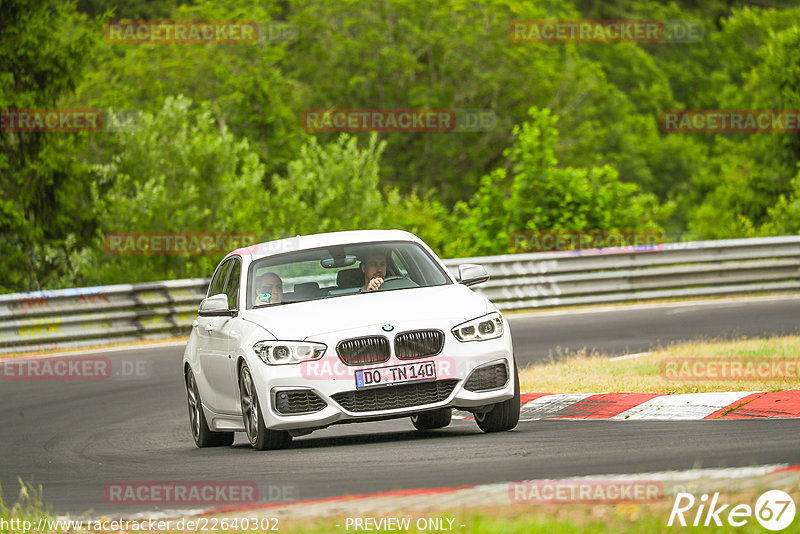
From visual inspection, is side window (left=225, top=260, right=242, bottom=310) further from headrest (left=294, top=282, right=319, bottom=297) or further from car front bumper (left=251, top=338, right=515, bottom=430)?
car front bumper (left=251, top=338, right=515, bottom=430)

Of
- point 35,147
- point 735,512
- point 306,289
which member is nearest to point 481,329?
point 306,289

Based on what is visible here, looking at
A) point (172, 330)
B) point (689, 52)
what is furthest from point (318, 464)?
point (689, 52)

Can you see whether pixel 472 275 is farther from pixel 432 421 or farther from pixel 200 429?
pixel 200 429

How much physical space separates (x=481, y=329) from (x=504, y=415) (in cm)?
71

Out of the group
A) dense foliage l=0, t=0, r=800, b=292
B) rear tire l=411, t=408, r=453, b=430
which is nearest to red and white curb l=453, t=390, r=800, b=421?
rear tire l=411, t=408, r=453, b=430

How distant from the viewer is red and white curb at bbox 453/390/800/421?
373 inches

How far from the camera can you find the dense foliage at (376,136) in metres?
26.7

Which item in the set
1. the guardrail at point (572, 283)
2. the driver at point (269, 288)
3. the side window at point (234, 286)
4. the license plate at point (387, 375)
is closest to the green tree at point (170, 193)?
the guardrail at point (572, 283)

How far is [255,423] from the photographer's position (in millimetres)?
9289

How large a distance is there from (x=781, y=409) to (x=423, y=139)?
52773 millimetres

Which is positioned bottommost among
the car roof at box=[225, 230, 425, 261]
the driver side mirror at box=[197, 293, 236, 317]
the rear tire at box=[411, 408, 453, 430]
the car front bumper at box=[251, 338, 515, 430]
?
the rear tire at box=[411, 408, 453, 430]

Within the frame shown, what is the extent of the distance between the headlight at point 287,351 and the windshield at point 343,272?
823 millimetres

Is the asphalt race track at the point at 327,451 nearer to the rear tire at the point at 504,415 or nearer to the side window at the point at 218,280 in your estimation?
the rear tire at the point at 504,415

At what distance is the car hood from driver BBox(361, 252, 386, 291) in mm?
362
